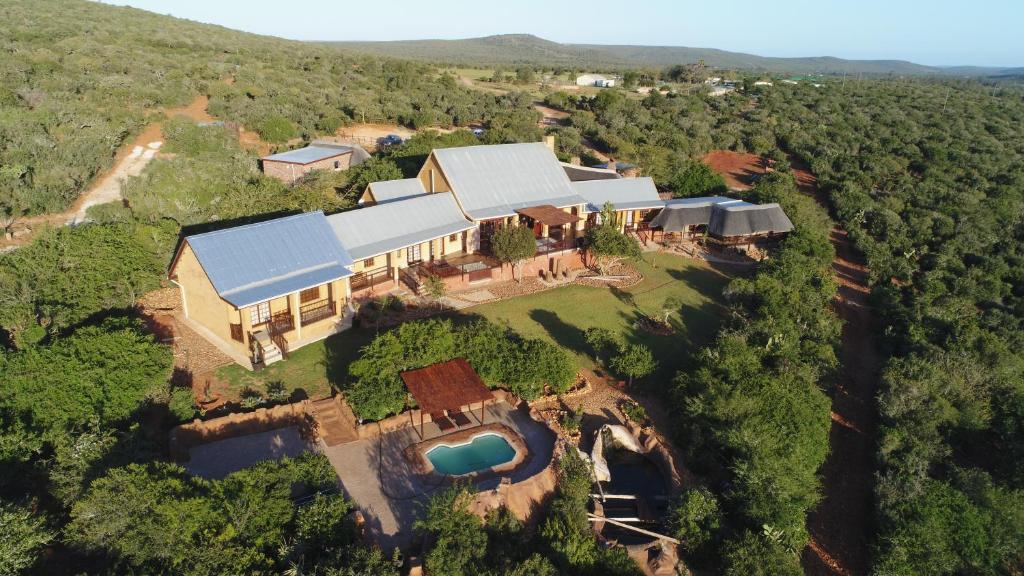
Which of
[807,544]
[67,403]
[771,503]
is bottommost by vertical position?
[807,544]

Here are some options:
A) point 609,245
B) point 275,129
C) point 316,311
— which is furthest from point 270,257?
point 275,129

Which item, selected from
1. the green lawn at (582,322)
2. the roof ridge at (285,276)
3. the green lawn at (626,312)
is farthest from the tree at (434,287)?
the roof ridge at (285,276)

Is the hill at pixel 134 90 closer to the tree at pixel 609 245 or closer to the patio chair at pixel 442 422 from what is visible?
the patio chair at pixel 442 422

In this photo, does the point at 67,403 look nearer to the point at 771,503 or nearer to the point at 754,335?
the point at 771,503

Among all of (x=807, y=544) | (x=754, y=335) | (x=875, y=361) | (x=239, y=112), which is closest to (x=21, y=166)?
(x=239, y=112)

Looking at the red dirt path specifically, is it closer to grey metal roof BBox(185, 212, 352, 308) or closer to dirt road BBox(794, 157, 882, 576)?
dirt road BBox(794, 157, 882, 576)

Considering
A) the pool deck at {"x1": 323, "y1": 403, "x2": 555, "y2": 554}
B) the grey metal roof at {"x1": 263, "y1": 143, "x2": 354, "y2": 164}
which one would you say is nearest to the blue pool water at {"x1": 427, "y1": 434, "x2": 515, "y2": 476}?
the pool deck at {"x1": 323, "y1": 403, "x2": 555, "y2": 554}

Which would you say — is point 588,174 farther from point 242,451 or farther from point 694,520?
point 242,451
